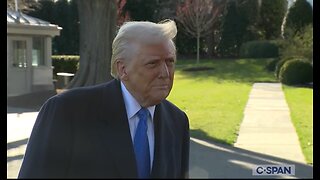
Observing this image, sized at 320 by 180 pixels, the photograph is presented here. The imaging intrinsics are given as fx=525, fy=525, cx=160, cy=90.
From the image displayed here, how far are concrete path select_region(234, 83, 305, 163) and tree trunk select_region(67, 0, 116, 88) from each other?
300 centimetres

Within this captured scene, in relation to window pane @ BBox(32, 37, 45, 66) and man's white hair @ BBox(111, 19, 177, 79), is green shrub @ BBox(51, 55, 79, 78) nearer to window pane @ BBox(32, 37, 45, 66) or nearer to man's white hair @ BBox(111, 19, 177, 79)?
window pane @ BBox(32, 37, 45, 66)

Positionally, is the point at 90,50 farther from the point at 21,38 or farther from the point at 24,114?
the point at 21,38

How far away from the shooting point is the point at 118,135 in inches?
41.0

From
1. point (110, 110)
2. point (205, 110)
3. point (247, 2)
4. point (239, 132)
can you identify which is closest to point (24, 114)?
point (205, 110)

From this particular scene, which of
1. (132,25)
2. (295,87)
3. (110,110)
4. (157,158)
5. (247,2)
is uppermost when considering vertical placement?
(247,2)

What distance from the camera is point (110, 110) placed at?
1093 mm

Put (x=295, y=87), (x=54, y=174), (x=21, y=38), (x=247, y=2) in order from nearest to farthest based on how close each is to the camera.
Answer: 1. (x=54, y=174)
2. (x=21, y=38)
3. (x=295, y=87)
4. (x=247, y=2)

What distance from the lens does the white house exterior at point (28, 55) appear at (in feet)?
50.9

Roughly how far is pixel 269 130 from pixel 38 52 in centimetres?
1011

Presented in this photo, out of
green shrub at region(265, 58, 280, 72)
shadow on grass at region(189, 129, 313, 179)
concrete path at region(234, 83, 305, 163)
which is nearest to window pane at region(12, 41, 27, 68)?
concrete path at region(234, 83, 305, 163)

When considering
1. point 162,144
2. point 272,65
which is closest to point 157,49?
point 162,144

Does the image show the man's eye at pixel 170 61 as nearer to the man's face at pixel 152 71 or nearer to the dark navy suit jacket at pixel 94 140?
the man's face at pixel 152 71

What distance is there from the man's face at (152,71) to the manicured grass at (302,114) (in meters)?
4.77

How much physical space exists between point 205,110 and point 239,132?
8.72ft
